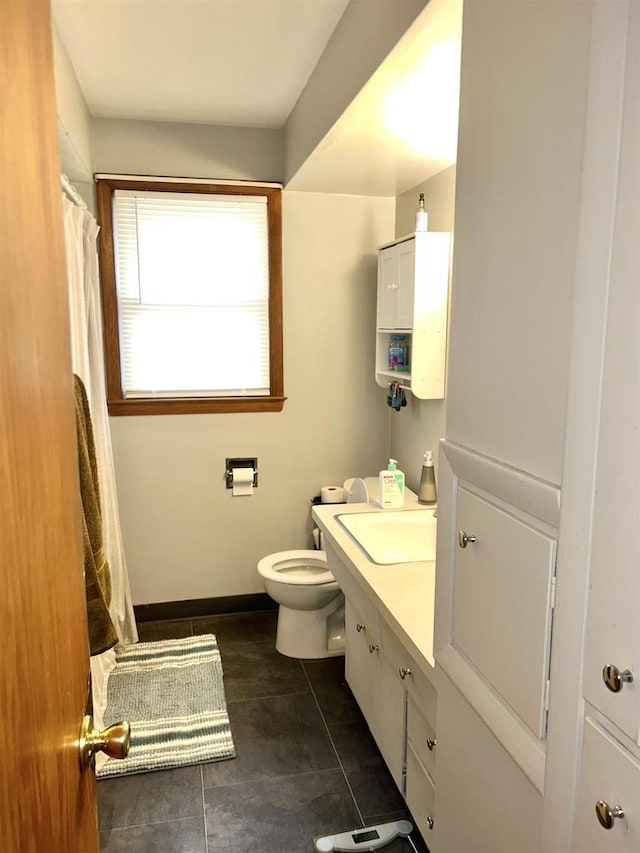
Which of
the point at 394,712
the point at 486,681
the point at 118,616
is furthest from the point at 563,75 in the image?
the point at 118,616

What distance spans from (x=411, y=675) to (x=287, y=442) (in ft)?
5.83

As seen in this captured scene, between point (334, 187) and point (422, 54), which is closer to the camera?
point (422, 54)

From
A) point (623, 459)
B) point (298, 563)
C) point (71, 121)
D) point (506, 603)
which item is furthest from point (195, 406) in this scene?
point (623, 459)

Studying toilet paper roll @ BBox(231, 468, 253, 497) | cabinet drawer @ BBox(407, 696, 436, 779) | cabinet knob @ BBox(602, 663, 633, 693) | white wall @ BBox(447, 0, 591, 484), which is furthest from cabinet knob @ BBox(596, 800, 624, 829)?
toilet paper roll @ BBox(231, 468, 253, 497)

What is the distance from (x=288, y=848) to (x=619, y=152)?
2.01 meters

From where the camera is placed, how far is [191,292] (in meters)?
3.02

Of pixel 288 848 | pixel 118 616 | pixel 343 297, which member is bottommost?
pixel 288 848

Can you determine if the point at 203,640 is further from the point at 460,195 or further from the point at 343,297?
the point at 460,195

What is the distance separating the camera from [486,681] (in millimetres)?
1028

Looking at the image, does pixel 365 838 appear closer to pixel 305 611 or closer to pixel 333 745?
pixel 333 745

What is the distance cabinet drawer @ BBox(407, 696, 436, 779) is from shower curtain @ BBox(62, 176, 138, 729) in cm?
114

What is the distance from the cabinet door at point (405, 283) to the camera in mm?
2438

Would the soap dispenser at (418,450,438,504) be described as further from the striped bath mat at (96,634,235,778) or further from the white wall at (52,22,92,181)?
the white wall at (52,22,92,181)

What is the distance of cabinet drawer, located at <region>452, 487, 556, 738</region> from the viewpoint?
0.85m
